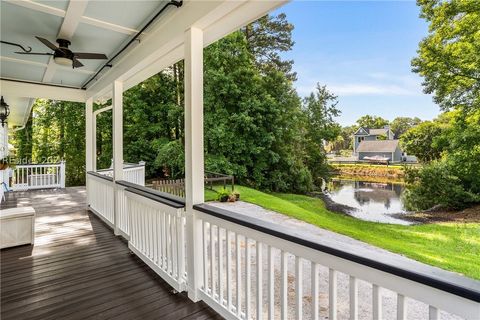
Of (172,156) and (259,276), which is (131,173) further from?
(259,276)

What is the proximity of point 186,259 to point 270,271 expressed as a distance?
120 centimetres

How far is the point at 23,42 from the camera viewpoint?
3.38 metres

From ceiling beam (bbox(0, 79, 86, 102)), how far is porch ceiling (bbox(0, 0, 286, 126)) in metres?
0.65

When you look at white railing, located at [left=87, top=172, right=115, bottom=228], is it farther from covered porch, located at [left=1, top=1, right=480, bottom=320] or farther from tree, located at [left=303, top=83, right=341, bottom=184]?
tree, located at [left=303, top=83, right=341, bottom=184]

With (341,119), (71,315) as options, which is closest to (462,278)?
(71,315)

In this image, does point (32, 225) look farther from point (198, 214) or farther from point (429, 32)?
point (429, 32)

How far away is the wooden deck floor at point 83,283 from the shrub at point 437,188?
20.8 ft

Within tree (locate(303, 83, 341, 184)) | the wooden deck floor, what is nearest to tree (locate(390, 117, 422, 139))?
the wooden deck floor

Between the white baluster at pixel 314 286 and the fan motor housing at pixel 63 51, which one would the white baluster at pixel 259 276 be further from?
the fan motor housing at pixel 63 51

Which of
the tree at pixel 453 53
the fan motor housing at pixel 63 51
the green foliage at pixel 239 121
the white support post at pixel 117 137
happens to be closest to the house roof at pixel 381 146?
the tree at pixel 453 53

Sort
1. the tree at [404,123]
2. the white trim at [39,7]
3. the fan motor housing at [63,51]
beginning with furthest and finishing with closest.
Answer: the tree at [404,123] < the fan motor housing at [63,51] < the white trim at [39,7]

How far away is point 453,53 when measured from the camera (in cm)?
456

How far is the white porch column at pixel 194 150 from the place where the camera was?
2416 mm

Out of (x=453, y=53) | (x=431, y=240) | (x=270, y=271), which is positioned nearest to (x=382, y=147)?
(x=431, y=240)
